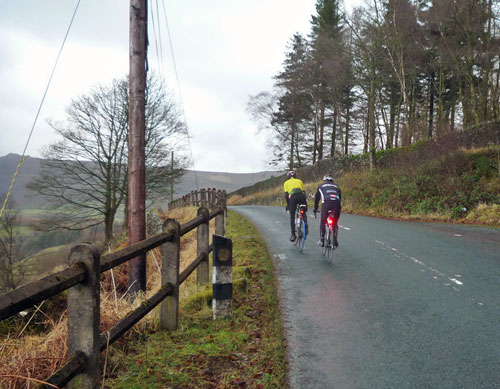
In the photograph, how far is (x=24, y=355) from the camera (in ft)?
10.9

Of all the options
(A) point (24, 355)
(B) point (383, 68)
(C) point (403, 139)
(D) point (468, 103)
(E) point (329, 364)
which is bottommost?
(E) point (329, 364)

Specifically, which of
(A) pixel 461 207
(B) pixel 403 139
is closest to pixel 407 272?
(A) pixel 461 207

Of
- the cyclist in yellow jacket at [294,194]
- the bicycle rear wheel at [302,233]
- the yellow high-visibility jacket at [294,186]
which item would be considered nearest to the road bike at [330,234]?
the bicycle rear wheel at [302,233]

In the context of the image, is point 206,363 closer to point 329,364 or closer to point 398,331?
point 329,364

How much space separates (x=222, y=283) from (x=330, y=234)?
465 centimetres

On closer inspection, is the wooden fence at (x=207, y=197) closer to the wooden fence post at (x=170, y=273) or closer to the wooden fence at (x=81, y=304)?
the wooden fence post at (x=170, y=273)

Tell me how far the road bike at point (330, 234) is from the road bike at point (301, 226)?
0.97 meters

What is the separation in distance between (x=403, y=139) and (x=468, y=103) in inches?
266

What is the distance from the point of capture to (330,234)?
922cm

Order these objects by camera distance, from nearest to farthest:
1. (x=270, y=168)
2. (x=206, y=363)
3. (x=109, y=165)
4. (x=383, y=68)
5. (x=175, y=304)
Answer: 1. (x=206, y=363)
2. (x=175, y=304)
3. (x=109, y=165)
4. (x=383, y=68)
5. (x=270, y=168)

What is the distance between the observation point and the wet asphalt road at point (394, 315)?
3658 mm

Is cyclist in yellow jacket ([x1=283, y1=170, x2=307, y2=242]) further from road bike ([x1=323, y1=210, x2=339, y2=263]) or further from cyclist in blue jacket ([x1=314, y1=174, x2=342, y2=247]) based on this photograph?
road bike ([x1=323, y1=210, x2=339, y2=263])

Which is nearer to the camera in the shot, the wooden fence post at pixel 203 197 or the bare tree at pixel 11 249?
the wooden fence post at pixel 203 197

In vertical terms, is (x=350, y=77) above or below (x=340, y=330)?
above
